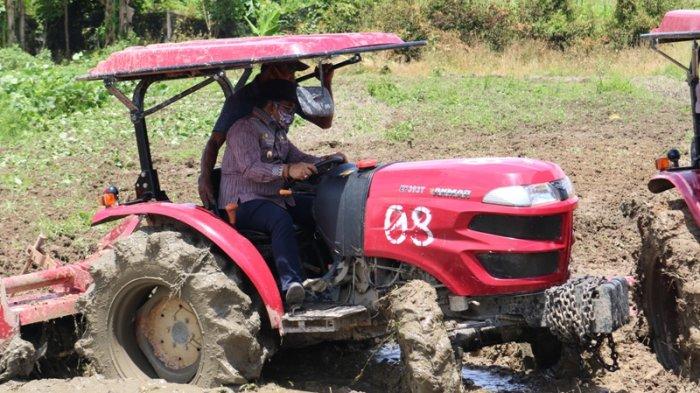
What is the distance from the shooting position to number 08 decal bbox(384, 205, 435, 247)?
563 centimetres

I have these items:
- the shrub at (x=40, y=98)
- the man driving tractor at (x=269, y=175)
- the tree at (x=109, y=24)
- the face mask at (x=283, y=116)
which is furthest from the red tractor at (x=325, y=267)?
the tree at (x=109, y=24)

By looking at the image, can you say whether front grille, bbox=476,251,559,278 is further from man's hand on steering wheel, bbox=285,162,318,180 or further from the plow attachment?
the plow attachment

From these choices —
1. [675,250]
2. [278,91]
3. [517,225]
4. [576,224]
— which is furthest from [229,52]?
[576,224]

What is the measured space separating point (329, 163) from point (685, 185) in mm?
2037

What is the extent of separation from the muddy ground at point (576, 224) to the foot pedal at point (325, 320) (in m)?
0.46

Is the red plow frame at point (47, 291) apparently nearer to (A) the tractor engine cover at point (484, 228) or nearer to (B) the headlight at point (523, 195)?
(A) the tractor engine cover at point (484, 228)

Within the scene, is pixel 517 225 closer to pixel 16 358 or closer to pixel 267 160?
pixel 267 160

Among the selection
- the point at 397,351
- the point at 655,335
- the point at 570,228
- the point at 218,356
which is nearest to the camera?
the point at 570,228

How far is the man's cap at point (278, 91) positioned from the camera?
6352 mm

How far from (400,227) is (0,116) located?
1180 cm

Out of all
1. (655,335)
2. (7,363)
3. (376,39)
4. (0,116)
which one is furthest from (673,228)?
(0,116)

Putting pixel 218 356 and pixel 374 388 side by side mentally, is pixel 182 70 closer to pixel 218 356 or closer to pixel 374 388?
pixel 218 356

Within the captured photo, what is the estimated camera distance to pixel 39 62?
20953mm

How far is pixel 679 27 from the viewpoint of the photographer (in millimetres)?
6145
